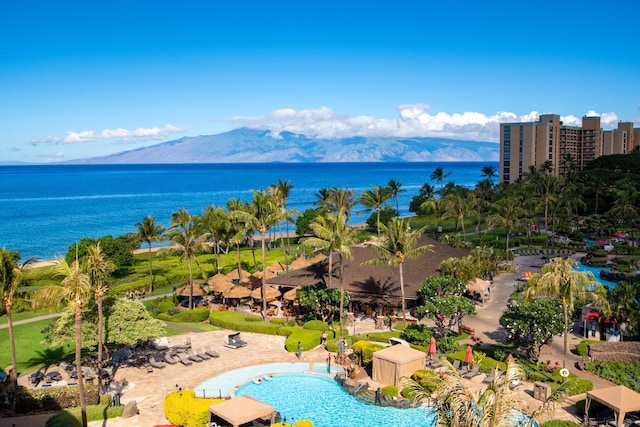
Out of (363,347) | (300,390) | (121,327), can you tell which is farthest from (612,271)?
(121,327)

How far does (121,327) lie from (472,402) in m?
22.4

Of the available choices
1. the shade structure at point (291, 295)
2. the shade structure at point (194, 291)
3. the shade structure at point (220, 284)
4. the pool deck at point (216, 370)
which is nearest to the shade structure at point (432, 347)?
the pool deck at point (216, 370)

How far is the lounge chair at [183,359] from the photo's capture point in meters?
30.3

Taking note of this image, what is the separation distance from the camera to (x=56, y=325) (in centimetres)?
2758

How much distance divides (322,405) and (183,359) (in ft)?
31.6

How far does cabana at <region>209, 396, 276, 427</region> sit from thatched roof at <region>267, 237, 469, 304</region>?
18.2 metres

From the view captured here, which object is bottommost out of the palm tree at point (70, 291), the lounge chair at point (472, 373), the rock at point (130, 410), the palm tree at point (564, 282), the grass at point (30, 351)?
the grass at point (30, 351)

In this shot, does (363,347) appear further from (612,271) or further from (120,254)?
(120,254)

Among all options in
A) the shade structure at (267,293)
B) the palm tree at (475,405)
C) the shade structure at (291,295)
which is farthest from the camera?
the shade structure at (267,293)

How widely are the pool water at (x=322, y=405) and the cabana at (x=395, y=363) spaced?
2.24 metres

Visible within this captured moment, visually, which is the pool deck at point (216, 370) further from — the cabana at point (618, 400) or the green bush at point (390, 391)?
the green bush at point (390, 391)

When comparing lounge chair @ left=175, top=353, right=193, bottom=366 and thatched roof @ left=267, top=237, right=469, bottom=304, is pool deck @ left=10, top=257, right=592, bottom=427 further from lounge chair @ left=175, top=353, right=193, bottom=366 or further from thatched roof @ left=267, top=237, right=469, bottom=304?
thatched roof @ left=267, top=237, right=469, bottom=304

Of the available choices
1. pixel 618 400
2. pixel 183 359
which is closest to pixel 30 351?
pixel 183 359

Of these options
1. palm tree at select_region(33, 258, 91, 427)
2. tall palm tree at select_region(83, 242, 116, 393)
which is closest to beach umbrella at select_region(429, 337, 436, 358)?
tall palm tree at select_region(83, 242, 116, 393)
